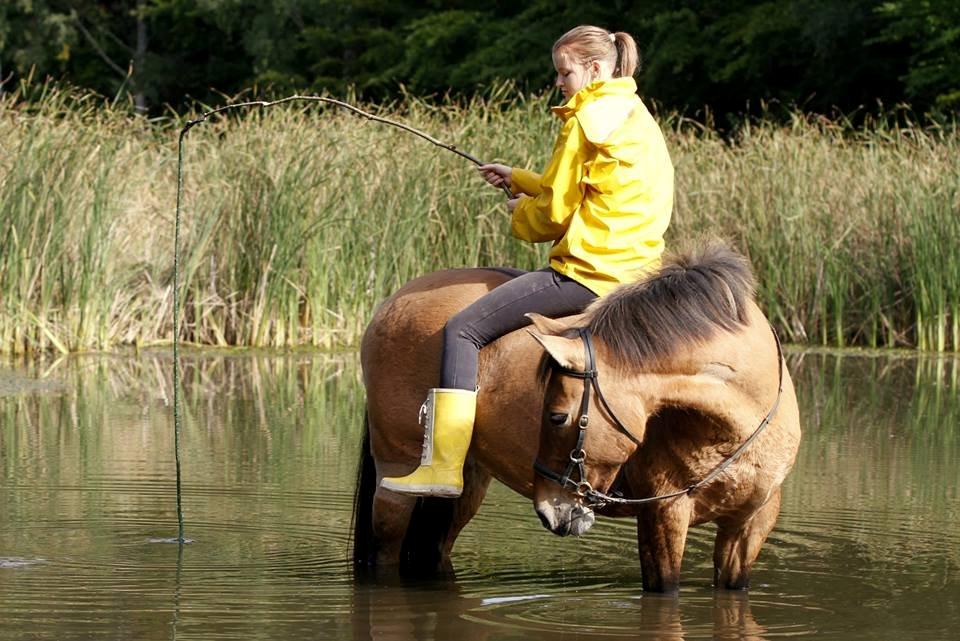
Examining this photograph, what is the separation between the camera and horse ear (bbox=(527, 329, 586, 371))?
4914mm

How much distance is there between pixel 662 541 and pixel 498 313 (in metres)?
0.93

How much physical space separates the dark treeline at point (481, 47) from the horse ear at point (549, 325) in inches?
628

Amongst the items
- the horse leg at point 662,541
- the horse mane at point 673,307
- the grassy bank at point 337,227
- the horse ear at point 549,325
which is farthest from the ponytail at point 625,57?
the grassy bank at point 337,227

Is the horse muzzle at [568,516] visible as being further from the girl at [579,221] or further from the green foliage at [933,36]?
the green foliage at [933,36]

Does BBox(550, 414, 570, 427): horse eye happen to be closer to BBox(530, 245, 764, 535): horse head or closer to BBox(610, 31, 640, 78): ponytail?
BBox(530, 245, 764, 535): horse head

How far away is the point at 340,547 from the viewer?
6754 mm

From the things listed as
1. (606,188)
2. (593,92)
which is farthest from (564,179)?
(593,92)

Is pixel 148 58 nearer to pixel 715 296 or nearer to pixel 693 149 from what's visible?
pixel 693 149

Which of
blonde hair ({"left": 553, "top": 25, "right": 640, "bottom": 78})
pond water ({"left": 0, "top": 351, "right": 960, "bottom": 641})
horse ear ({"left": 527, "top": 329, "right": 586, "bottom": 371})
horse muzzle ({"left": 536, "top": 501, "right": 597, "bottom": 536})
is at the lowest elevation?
pond water ({"left": 0, "top": 351, "right": 960, "bottom": 641})

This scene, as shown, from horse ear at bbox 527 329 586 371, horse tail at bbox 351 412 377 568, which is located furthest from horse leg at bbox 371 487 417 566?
horse ear at bbox 527 329 586 371

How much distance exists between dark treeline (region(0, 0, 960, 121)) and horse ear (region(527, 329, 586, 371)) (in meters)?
16.1

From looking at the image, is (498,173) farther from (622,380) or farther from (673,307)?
(622,380)

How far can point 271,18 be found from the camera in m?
37.8

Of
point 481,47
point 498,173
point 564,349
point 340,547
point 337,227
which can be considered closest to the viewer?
point 564,349
